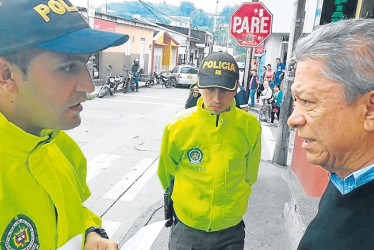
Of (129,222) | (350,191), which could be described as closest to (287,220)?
(129,222)

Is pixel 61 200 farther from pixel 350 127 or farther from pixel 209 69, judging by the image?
pixel 209 69

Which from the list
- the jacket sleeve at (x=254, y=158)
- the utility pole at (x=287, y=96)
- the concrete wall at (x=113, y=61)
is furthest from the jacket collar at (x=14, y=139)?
the concrete wall at (x=113, y=61)

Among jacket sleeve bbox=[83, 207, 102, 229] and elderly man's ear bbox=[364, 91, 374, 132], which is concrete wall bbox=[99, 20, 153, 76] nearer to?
jacket sleeve bbox=[83, 207, 102, 229]

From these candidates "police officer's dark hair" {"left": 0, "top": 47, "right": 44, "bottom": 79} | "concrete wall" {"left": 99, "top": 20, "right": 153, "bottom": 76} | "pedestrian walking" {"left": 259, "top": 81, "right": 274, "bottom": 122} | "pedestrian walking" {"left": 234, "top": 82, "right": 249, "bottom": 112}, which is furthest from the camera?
"concrete wall" {"left": 99, "top": 20, "right": 153, "bottom": 76}

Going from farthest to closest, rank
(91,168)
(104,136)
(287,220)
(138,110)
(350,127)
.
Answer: (138,110) < (104,136) < (91,168) < (287,220) < (350,127)

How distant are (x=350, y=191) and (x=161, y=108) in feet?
39.3

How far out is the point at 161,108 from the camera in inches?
515

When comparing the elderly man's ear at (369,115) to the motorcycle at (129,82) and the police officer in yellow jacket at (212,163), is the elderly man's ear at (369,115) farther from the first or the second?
the motorcycle at (129,82)

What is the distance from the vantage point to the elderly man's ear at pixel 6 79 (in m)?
1.23

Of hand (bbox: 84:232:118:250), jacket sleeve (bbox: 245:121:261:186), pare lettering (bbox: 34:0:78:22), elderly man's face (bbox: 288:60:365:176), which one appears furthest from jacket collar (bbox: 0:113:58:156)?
jacket sleeve (bbox: 245:121:261:186)

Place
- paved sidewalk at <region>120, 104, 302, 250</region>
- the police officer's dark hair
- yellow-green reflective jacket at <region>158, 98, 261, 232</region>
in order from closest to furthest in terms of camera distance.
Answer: the police officer's dark hair, yellow-green reflective jacket at <region>158, 98, 261, 232</region>, paved sidewalk at <region>120, 104, 302, 250</region>

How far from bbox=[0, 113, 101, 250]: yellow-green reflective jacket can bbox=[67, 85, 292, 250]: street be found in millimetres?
2540

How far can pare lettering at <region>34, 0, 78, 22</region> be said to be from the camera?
1.21 m

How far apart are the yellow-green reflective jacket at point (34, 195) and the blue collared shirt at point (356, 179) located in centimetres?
109
